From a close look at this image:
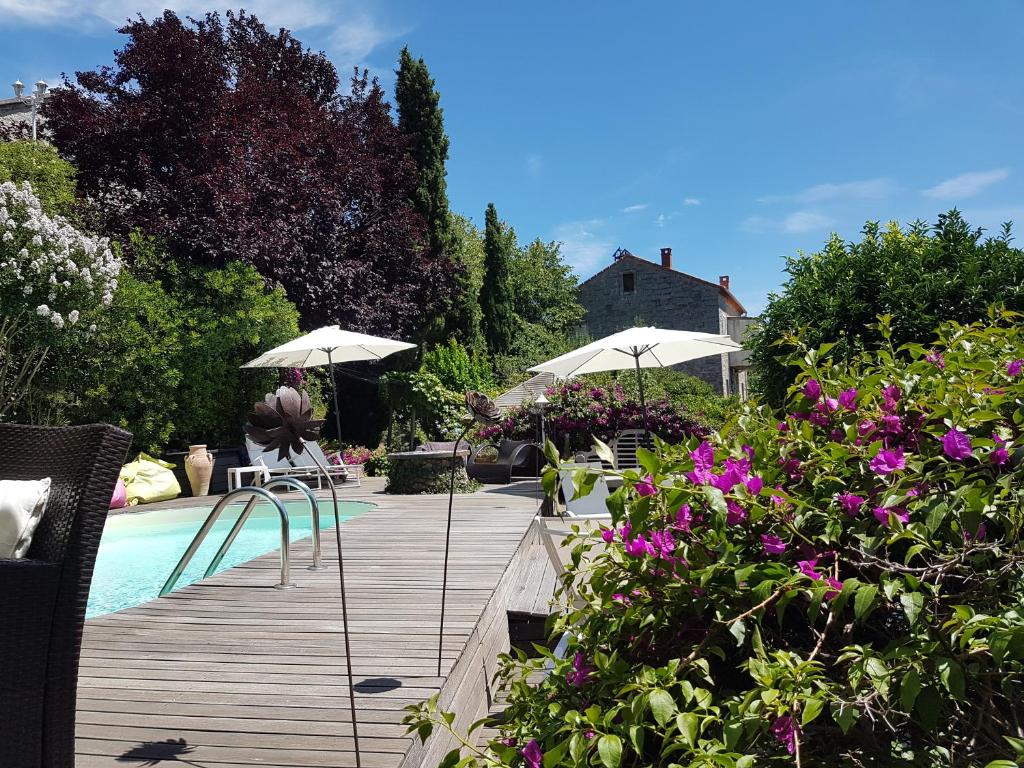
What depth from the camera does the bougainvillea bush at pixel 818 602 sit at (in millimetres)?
886

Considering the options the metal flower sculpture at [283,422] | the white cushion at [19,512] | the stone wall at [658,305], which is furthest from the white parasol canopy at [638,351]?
the stone wall at [658,305]

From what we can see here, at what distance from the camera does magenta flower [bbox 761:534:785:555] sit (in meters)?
1.05

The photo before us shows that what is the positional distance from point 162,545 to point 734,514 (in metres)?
7.64

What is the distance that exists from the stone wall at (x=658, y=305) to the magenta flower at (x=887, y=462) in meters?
27.4

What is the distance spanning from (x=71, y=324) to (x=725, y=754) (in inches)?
412

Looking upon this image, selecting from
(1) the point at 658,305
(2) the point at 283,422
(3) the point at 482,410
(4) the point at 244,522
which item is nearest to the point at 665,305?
(1) the point at 658,305

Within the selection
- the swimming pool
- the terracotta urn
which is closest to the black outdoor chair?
the swimming pool

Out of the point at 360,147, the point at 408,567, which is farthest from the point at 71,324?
the point at 360,147

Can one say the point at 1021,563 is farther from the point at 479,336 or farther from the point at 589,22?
the point at 479,336

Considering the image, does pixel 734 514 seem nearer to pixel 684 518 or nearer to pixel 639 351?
pixel 684 518

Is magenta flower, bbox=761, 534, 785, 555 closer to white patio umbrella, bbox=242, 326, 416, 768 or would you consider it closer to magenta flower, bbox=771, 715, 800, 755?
magenta flower, bbox=771, 715, 800, 755

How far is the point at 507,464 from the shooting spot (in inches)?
467

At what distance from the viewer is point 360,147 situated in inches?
646

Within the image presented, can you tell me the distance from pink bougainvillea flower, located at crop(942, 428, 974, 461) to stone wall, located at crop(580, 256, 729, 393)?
89.8ft
